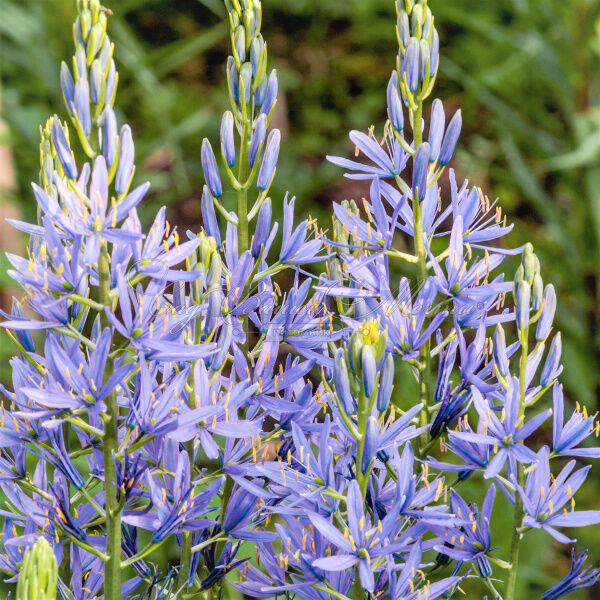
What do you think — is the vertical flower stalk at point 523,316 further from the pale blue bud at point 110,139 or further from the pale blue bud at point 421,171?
the pale blue bud at point 110,139

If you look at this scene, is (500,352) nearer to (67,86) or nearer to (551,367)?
(551,367)

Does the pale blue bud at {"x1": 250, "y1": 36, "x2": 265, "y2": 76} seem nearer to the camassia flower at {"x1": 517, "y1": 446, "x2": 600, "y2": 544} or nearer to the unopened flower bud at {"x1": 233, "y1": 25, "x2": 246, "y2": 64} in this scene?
the unopened flower bud at {"x1": 233, "y1": 25, "x2": 246, "y2": 64}

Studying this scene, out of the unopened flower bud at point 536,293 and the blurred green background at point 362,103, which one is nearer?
the unopened flower bud at point 536,293

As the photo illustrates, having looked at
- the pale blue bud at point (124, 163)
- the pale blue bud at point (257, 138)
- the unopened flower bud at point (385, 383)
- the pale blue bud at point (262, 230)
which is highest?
the pale blue bud at point (257, 138)

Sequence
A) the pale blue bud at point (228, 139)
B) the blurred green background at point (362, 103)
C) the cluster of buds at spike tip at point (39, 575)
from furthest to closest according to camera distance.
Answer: the blurred green background at point (362, 103)
the pale blue bud at point (228, 139)
the cluster of buds at spike tip at point (39, 575)

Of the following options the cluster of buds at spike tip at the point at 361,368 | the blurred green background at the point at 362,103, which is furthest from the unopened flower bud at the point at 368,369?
the blurred green background at the point at 362,103

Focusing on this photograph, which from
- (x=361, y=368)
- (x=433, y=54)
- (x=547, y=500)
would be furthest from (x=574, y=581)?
(x=433, y=54)

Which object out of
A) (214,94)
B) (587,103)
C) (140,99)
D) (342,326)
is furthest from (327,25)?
(342,326)

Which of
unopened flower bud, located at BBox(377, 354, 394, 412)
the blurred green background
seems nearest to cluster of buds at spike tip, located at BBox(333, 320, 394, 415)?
unopened flower bud, located at BBox(377, 354, 394, 412)
